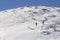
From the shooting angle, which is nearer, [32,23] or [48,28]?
[48,28]

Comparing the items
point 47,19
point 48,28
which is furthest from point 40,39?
point 47,19

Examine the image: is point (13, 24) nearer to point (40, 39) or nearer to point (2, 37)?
point (2, 37)

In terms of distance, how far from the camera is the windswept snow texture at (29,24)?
1669 centimetres

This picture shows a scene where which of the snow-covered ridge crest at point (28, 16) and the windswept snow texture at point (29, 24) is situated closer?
the windswept snow texture at point (29, 24)

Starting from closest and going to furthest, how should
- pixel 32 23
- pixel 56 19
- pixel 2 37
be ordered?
pixel 2 37 < pixel 32 23 < pixel 56 19

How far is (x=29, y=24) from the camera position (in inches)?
786

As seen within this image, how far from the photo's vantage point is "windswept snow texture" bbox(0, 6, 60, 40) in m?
16.7

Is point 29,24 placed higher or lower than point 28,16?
lower

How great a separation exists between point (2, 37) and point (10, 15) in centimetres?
745

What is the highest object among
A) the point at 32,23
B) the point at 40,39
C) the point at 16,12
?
the point at 16,12

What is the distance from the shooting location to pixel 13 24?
20.7 meters

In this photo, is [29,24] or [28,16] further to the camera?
[28,16]

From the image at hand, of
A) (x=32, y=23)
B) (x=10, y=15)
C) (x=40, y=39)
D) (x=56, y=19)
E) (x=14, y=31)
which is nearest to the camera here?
(x=40, y=39)

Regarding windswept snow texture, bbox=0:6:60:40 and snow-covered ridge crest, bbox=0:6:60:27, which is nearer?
windswept snow texture, bbox=0:6:60:40
